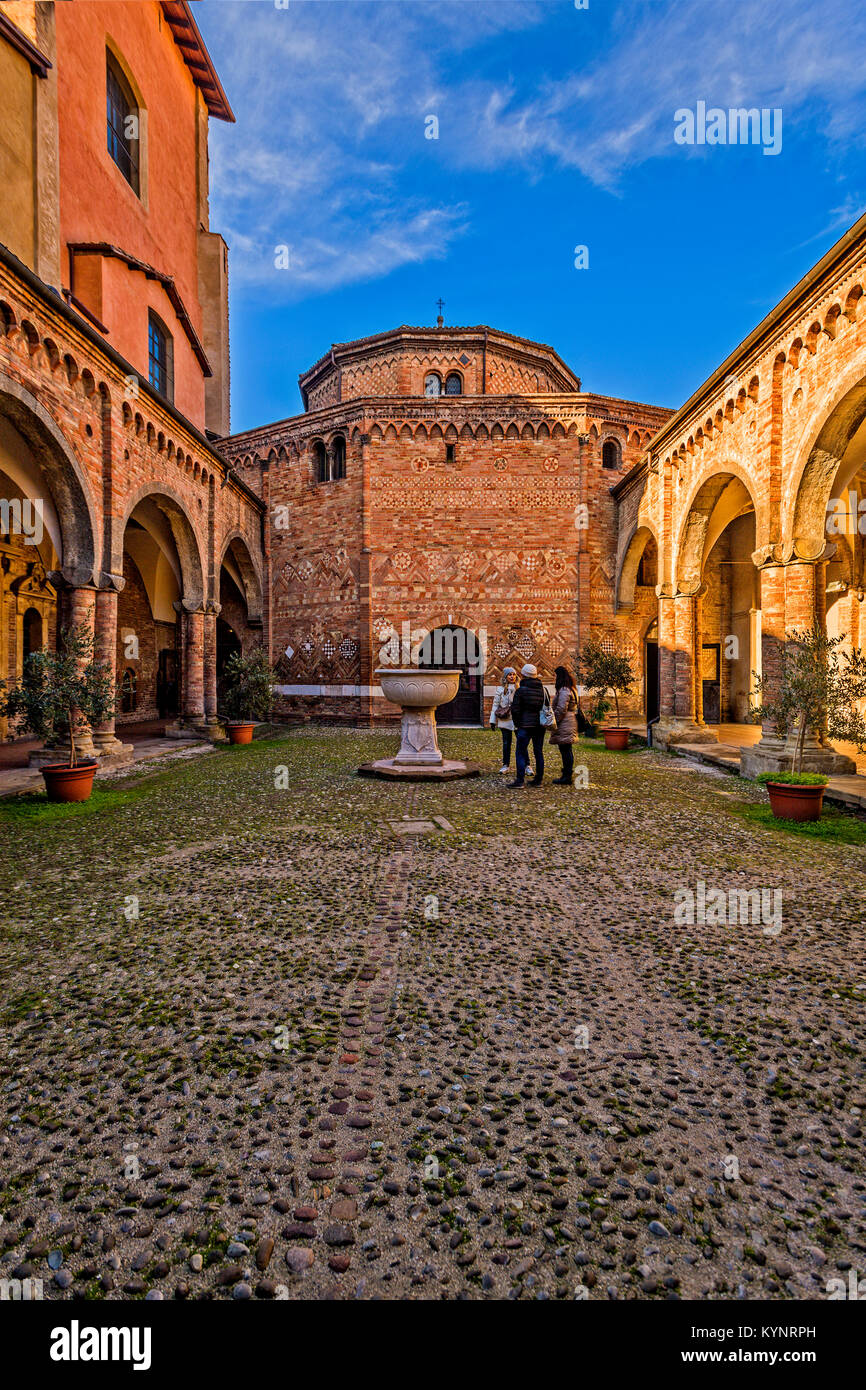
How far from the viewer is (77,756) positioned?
10031 millimetres

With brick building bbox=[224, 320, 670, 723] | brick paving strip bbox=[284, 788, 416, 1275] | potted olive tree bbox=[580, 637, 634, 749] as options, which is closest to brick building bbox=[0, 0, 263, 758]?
brick building bbox=[224, 320, 670, 723]

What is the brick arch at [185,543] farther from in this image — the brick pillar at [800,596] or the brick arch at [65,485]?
the brick pillar at [800,596]

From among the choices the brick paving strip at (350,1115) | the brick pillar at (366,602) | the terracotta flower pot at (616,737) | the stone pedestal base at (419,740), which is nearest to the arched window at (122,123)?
the brick pillar at (366,602)

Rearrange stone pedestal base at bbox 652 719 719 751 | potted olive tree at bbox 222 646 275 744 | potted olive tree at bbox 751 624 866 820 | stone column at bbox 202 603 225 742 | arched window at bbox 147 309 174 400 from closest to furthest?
1. potted olive tree at bbox 751 624 866 820
2. stone pedestal base at bbox 652 719 719 751
3. potted olive tree at bbox 222 646 275 744
4. arched window at bbox 147 309 174 400
5. stone column at bbox 202 603 225 742

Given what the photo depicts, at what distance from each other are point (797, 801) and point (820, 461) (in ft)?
16.6

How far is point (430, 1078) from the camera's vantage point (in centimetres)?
267

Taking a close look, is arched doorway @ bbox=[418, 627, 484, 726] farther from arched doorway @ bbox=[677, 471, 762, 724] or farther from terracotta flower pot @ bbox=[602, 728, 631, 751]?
arched doorway @ bbox=[677, 471, 762, 724]

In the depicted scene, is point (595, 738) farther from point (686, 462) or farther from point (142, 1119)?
point (142, 1119)

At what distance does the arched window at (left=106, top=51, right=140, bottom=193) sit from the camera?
14.0m

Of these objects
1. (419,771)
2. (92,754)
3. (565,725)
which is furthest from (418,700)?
(92,754)

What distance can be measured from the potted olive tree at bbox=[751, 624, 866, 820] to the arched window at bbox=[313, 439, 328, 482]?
16375mm

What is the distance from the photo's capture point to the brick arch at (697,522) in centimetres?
1273

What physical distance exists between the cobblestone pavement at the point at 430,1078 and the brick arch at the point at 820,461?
18.3ft

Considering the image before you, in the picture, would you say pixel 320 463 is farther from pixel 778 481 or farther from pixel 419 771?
pixel 778 481
